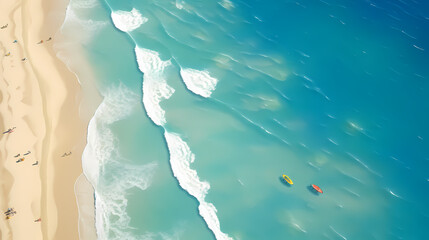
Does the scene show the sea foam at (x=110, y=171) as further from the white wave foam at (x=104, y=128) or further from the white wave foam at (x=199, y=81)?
the white wave foam at (x=199, y=81)

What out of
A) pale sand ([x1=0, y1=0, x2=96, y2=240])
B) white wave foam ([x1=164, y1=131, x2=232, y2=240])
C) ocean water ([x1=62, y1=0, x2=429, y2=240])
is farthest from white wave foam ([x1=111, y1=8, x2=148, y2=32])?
white wave foam ([x1=164, y1=131, x2=232, y2=240])

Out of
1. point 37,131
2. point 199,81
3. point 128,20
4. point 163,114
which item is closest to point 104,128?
point 163,114

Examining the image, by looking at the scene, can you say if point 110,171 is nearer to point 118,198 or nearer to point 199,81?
point 118,198

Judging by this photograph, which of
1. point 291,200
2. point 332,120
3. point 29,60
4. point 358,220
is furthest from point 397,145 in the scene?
point 29,60

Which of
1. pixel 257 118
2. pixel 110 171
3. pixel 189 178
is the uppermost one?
pixel 257 118

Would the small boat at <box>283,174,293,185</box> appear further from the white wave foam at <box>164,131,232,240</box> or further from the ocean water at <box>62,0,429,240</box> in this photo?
the white wave foam at <box>164,131,232,240</box>

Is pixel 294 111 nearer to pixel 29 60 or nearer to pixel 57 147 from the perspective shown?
pixel 57 147
